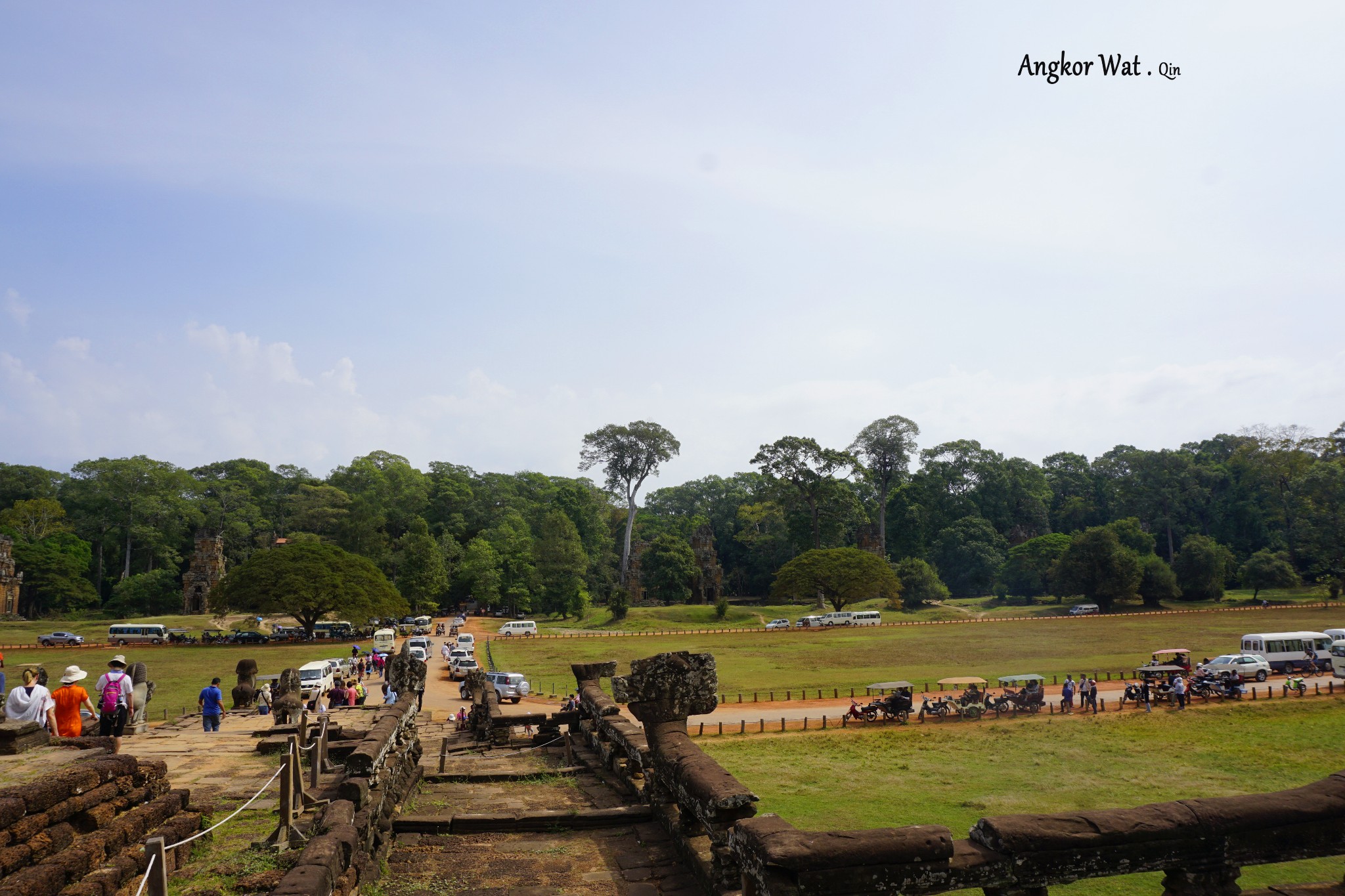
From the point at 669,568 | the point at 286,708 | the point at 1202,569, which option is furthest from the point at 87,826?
the point at 1202,569

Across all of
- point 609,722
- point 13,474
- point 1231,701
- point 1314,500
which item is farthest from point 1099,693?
A: point 13,474

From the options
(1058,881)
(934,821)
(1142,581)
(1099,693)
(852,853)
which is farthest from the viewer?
(1142,581)

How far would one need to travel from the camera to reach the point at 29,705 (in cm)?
955

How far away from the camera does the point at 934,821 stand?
44.1ft

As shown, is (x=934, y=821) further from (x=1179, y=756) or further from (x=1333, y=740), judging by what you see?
(x=1333, y=740)

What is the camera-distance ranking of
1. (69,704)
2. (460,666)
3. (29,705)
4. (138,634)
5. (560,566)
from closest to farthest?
(29,705) < (69,704) < (460,666) < (138,634) < (560,566)

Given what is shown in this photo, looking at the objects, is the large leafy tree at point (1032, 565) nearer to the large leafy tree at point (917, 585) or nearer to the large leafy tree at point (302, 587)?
the large leafy tree at point (917, 585)

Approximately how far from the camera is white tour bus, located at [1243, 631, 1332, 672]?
106 feet

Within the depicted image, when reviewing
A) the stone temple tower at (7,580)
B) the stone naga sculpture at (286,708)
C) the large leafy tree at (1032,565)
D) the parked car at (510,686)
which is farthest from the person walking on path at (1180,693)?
the stone temple tower at (7,580)

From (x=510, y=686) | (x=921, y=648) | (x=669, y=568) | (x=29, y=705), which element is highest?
(x=29, y=705)

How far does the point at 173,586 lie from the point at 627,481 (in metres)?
39.6

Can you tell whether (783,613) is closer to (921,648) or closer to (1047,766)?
(921,648)

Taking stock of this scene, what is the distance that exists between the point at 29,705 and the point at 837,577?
56135mm

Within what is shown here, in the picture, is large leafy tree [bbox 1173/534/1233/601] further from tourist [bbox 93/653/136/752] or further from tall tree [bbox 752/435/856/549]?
tourist [bbox 93/653/136/752]
